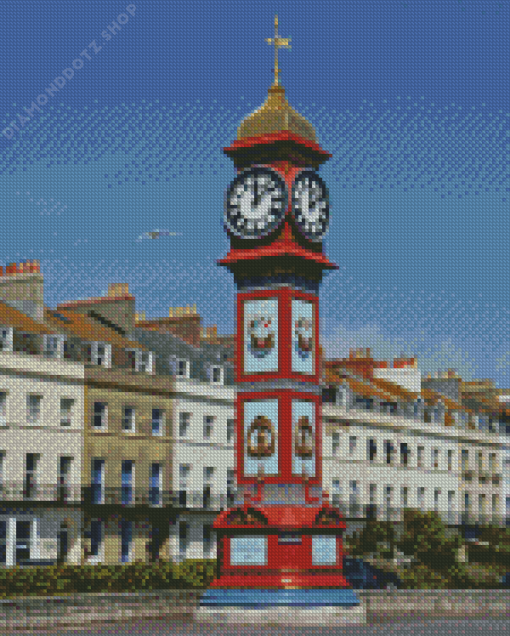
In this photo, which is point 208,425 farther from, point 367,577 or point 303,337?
point 303,337

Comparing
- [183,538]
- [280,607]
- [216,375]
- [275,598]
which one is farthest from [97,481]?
[280,607]

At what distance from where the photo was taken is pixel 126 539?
67.8 meters

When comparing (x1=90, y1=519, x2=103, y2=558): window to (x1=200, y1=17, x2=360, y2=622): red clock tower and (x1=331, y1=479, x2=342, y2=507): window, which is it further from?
(x1=200, y1=17, x2=360, y2=622): red clock tower

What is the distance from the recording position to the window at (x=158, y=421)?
70000 millimetres

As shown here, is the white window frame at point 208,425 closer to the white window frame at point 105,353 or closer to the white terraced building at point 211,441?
the white terraced building at point 211,441

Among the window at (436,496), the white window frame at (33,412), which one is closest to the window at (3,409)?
the white window frame at (33,412)

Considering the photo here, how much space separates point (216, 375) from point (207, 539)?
7.91 metres

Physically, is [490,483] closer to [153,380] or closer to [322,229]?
[153,380]

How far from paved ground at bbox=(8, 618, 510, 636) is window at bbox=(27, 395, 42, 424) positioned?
66.5ft

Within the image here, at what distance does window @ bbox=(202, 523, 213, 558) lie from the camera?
72.3m

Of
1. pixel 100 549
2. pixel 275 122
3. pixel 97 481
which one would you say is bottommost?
pixel 100 549

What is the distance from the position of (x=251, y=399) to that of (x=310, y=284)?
4.15m

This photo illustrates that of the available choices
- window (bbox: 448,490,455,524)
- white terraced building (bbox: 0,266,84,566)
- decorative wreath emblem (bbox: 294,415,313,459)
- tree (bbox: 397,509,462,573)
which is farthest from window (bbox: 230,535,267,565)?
window (bbox: 448,490,455,524)

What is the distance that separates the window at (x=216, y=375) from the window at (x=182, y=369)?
1790 mm
